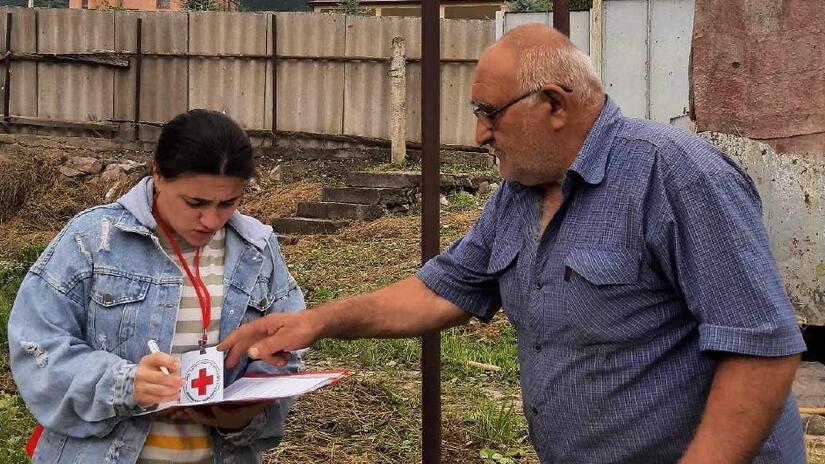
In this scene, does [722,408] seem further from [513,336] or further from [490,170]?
[490,170]

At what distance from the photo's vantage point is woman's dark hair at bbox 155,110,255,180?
243cm

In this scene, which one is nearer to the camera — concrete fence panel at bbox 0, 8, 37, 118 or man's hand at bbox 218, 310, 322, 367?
man's hand at bbox 218, 310, 322, 367

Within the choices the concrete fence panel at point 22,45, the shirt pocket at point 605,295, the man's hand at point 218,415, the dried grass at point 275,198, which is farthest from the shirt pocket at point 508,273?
the concrete fence panel at point 22,45

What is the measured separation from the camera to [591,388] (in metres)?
2.25

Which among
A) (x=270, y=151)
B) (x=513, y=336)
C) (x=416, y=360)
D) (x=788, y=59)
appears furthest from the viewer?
(x=270, y=151)

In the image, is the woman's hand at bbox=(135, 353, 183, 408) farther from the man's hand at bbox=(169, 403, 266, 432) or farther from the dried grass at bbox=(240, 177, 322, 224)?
the dried grass at bbox=(240, 177, 322, 224)

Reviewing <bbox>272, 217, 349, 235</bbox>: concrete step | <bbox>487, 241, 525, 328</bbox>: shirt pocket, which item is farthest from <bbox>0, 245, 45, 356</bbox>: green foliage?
<bbox>487, 241, 525, 328</bbox>: shirt pocket

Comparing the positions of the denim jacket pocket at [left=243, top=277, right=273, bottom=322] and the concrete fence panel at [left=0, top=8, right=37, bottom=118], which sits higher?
the concrete fence panel at [left=0, top=8, right=37, bottom=118]

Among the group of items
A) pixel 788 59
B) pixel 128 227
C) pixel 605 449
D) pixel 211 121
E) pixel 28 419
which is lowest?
pixel 28 419

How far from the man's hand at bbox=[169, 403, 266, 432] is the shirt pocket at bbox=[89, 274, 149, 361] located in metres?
0.21

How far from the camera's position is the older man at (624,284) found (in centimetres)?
198

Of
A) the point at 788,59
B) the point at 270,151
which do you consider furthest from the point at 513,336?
the point at 270,151

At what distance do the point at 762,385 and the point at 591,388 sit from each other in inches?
16.2

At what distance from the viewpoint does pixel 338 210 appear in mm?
11180
